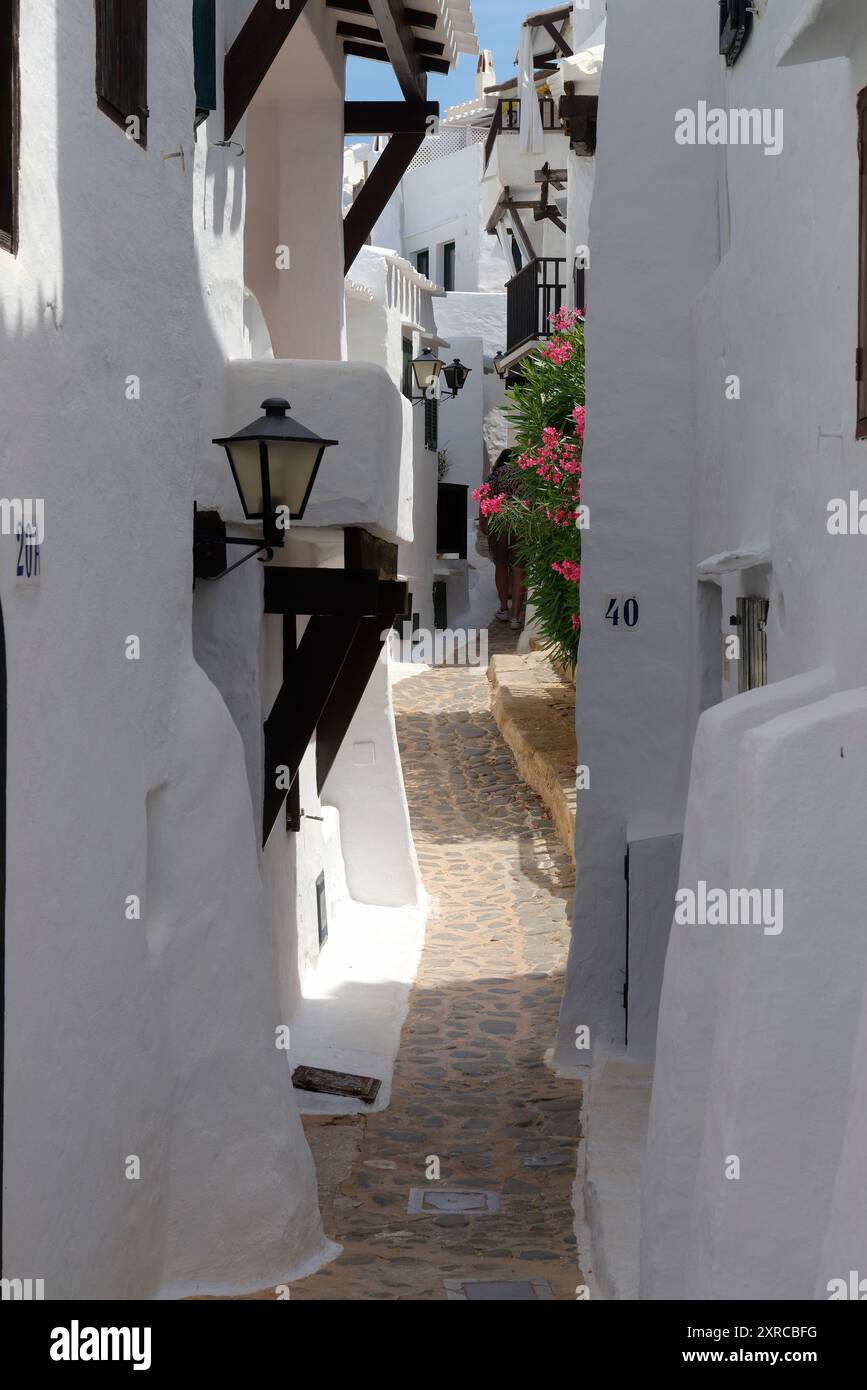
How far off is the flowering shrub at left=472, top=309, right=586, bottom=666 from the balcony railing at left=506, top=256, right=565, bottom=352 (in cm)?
677

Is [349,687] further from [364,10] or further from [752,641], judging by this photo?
[364,10]

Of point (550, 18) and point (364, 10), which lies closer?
point (364, 10)

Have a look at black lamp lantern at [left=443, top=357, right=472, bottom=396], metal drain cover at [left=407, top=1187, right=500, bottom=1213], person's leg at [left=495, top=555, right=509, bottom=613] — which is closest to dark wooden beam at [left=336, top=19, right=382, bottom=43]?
metal drain cover at [left=407, top=1187, right=500, bottom=1213]

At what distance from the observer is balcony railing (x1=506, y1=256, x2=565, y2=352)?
24.7 m

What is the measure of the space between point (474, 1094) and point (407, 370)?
17445 millimetres

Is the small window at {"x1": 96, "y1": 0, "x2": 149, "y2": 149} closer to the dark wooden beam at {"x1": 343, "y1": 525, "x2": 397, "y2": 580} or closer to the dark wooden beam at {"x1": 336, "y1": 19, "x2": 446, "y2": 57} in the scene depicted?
the dark wooden beam at {"x1": 343, "y1": 525, "x2": 397, "y2": 580}

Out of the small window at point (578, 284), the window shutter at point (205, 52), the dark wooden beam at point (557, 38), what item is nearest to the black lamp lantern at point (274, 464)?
the window shutter at point (205, 52)

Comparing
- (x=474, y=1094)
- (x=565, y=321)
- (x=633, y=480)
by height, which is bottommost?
(x=474, y=1094)

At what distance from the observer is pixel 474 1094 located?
32.3 ft

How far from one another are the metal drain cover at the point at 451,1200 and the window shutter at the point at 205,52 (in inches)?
218

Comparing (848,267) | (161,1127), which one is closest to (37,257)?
(848,267)

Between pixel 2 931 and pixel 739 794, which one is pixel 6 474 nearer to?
pixel 2 931

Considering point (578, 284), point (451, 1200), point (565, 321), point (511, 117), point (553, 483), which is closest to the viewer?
point (451, 1200)

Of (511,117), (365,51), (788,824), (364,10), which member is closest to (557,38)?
(511,117)
